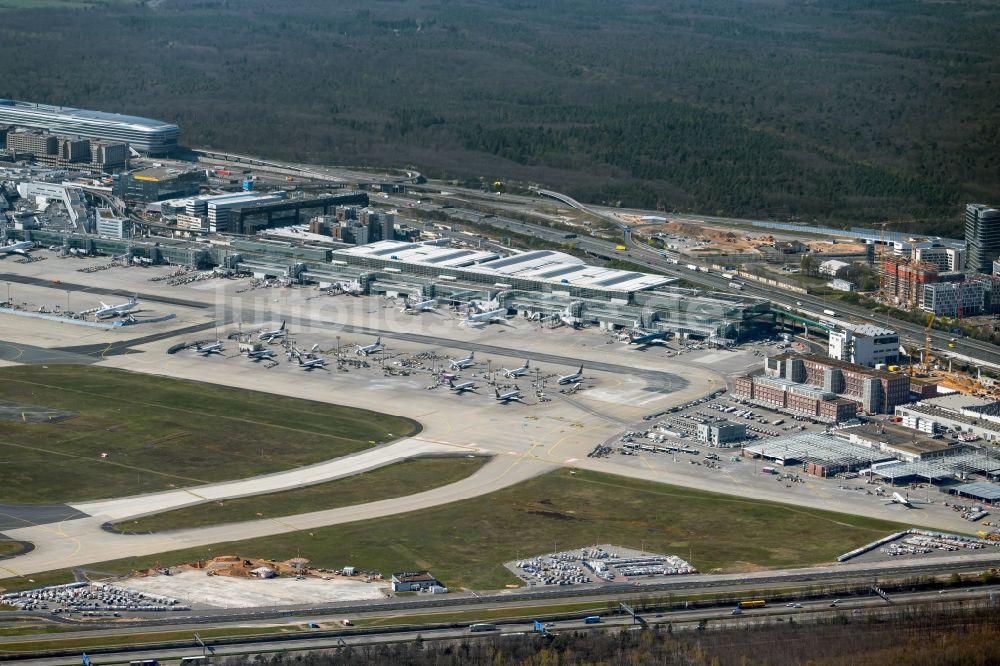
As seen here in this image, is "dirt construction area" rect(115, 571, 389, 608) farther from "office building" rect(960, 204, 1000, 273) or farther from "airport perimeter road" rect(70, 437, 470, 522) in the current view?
"office building" rect(960, 204, 1000, 273)

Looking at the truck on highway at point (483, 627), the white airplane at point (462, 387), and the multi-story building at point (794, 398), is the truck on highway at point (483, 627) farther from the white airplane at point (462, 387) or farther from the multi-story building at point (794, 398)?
the white airplane at point (462, 387)

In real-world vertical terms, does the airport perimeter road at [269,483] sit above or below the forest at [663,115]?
below

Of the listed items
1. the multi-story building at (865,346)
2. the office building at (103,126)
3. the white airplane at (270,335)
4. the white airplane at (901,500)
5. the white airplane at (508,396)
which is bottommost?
the white airplane at (901,500)

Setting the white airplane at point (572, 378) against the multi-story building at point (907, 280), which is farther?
the multi-story building at point (907, 280)

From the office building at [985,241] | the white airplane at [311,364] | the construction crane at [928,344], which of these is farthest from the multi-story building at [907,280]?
the white airplane at [311,364]

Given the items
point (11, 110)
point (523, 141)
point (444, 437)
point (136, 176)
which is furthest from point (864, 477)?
point (11, 110)

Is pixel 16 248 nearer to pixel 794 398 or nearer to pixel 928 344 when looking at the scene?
pixel 794 398

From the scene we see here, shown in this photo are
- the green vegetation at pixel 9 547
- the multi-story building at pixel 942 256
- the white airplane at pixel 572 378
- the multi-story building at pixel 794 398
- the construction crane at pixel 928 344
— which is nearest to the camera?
the green vegetation at pixel 9 547
